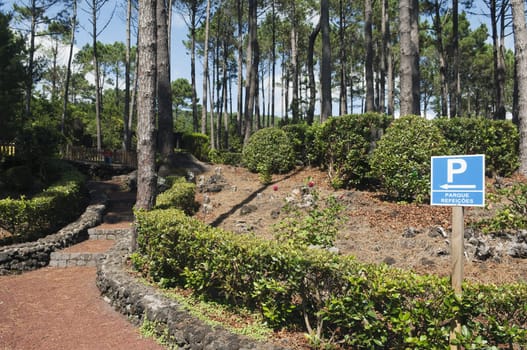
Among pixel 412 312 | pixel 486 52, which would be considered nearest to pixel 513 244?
pixel 412 312

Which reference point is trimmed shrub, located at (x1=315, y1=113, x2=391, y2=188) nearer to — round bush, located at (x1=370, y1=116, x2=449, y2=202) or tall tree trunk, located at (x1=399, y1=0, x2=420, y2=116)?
tall tree trunk, located at (x1=399, y1=0, x2=420, y2=116)

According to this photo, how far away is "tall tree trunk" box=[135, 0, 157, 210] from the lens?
6.99 meters

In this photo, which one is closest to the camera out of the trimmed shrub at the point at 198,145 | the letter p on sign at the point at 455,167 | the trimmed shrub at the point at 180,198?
the letter p on sign at the point at 455,167

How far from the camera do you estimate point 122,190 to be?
49.4 feet

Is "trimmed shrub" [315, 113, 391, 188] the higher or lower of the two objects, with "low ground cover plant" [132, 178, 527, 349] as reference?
higher

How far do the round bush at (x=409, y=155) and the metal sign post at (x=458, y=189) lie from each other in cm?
452

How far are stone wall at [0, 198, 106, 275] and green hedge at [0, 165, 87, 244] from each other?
346mm

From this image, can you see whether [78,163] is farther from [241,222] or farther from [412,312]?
[412,312]

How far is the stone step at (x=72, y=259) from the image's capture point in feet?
26.3

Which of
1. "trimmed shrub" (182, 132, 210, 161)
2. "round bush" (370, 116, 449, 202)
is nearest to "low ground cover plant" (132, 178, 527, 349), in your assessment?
"round bush" (370, 116, 449, 202)

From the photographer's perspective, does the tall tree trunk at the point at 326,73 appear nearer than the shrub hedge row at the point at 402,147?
No

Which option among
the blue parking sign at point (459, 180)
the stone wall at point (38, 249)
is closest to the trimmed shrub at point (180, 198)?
the stone wall at point (38, 249)

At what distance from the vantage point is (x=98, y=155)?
2094 centimetres

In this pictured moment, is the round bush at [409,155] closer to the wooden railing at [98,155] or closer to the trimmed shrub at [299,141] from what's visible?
the trimmed shrub at [299,141]
